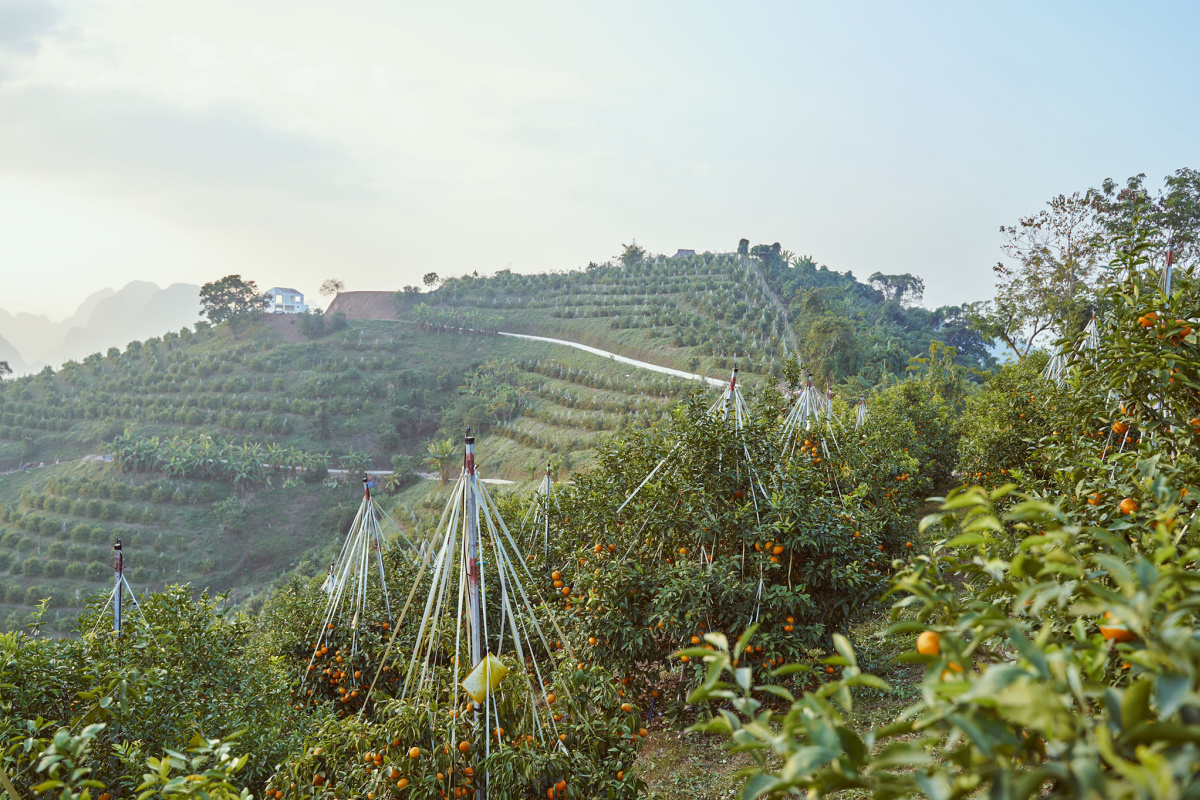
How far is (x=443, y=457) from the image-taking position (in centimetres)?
2112

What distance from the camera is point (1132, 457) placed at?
5.96 ft

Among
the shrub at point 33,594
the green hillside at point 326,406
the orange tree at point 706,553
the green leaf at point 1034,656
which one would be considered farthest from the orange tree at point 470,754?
the shrub at point 33,594

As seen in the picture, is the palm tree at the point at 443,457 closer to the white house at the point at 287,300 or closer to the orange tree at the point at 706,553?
the orange tree at the point at 706,553

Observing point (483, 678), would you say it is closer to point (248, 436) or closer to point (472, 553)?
point (472, 553)

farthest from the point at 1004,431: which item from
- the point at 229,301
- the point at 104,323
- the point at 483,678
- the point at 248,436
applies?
the point at 104,323

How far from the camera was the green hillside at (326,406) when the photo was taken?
19094mm

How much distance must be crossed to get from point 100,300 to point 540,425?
460 ft

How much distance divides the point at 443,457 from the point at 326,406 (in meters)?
7.33

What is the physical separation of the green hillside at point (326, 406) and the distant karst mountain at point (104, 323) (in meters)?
93.4

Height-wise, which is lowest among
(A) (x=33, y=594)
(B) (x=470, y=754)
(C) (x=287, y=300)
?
(A) (x=33, y=594)

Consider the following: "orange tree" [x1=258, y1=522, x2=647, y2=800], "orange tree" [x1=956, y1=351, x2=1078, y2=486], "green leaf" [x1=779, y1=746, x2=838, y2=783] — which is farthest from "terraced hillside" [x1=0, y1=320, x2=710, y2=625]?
"green leaf" [x1=779, y1=746, x2=838, y2=783]

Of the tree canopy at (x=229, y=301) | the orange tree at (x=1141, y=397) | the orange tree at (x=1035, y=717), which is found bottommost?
the orange tree at (x=1035, y=717)

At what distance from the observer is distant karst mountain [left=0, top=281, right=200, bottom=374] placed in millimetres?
107438

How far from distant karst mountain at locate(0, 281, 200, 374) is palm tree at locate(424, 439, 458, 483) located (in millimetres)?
104562
